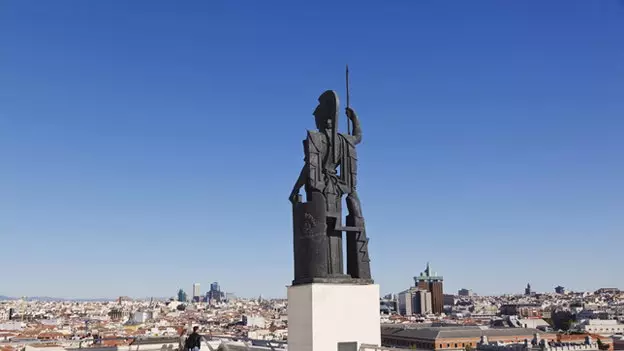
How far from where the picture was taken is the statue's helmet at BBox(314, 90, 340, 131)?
27.2 ft

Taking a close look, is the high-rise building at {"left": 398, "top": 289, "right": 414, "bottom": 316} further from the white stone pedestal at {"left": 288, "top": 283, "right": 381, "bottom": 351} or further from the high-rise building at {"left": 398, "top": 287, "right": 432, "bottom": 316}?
the white stone pedestal at {"left": 288, "top": 283, "right": 381, "bottom": 351}

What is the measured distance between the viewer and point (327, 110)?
27.5ft

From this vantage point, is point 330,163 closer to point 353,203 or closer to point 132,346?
point 353,203

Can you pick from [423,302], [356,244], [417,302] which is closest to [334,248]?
[356,244]

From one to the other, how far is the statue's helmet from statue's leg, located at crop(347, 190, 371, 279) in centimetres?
91

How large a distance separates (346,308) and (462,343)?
89.1 metres

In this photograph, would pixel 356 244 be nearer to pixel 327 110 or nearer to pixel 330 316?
pixel 330 316

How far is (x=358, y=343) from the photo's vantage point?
7.29 metres

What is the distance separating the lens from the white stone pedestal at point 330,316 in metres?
7.12

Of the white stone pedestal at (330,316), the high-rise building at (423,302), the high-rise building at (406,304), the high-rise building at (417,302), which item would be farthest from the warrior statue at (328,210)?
the high-rise building at (423,302)

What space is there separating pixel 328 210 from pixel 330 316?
1.28 metres

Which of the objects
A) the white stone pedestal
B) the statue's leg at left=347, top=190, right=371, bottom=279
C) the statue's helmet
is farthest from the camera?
the statue's helmet

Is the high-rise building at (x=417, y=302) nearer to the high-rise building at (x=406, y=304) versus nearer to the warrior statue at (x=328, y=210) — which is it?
the high-rise building at (x=406, y=304)

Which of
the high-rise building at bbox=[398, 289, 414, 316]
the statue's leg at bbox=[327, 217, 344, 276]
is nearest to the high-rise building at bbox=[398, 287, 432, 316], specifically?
the high-rise building at bbox=[398, 289, 414, 316]
